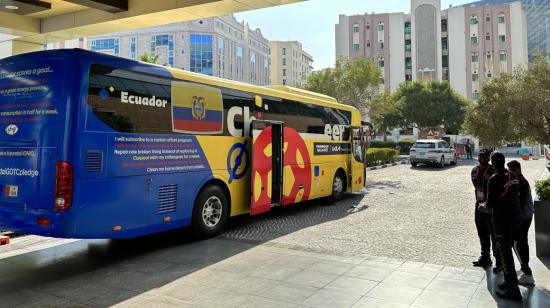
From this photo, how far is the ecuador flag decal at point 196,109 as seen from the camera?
24.8 feet

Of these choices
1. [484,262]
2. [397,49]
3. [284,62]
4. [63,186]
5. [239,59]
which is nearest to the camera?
[63,186]

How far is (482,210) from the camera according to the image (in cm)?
592

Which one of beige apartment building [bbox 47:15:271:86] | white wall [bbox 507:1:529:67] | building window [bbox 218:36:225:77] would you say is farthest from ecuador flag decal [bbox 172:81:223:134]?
white wall [bbox 507:1:529:67]

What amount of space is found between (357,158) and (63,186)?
9.98m

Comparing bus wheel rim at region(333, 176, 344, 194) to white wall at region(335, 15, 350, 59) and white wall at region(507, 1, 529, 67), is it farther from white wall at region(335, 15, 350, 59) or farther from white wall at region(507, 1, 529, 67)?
white wall at region(507, 1, 529, 67)

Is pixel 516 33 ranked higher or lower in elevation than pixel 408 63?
higher

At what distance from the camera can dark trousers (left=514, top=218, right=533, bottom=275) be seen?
5.61 meters

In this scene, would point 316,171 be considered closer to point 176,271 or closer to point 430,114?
point 176,271

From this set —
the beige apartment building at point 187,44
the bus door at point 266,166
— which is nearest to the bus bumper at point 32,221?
the bus door at point 266,166

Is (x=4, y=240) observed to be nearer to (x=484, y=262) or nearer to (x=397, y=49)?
(x=484, y=262)

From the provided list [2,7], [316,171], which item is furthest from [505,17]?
[2,7]

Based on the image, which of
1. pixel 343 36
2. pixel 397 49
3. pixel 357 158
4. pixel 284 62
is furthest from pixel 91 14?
pixel 284 62

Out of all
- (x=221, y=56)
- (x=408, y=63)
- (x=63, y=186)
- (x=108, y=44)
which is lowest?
(x=63, y=186)

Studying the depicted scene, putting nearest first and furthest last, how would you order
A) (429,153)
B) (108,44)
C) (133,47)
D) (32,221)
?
(32,221), (429,153), (133,47), (108,44)
